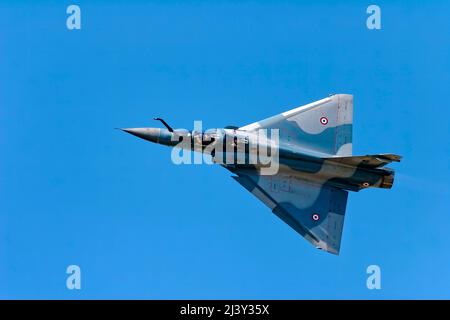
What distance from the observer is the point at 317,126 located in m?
25.4

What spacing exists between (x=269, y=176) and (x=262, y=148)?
3.71 ft

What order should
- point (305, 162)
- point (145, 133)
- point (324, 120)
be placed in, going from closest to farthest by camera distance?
point (145, 133)
point (305, 162)
point (324, 120)

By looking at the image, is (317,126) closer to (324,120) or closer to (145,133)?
(324,120)

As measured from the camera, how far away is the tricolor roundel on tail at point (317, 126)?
25.1m

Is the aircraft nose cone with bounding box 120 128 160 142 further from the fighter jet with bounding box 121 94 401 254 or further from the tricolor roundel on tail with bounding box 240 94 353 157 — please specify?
the tricolor roundel on tail with bounding box 240 94 353 157

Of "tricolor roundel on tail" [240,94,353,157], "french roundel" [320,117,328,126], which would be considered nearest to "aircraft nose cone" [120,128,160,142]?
"tricolor roundel on tail" [240,94,353,157]

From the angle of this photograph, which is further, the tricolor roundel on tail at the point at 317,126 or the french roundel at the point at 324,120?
the french roundel at the point at 324,120

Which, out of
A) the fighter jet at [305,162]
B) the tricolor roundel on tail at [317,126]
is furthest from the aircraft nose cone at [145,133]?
the tricolor roundel on tail at [317,126]

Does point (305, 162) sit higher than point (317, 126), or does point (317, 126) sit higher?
point (317, 126)

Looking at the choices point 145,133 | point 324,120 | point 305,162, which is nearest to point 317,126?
point 324,120

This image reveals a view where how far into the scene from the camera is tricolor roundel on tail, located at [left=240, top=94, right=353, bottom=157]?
25141 millimetres

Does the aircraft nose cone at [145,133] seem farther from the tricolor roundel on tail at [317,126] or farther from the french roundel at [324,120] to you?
the french roundel at [324,120]

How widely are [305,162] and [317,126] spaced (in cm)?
182
